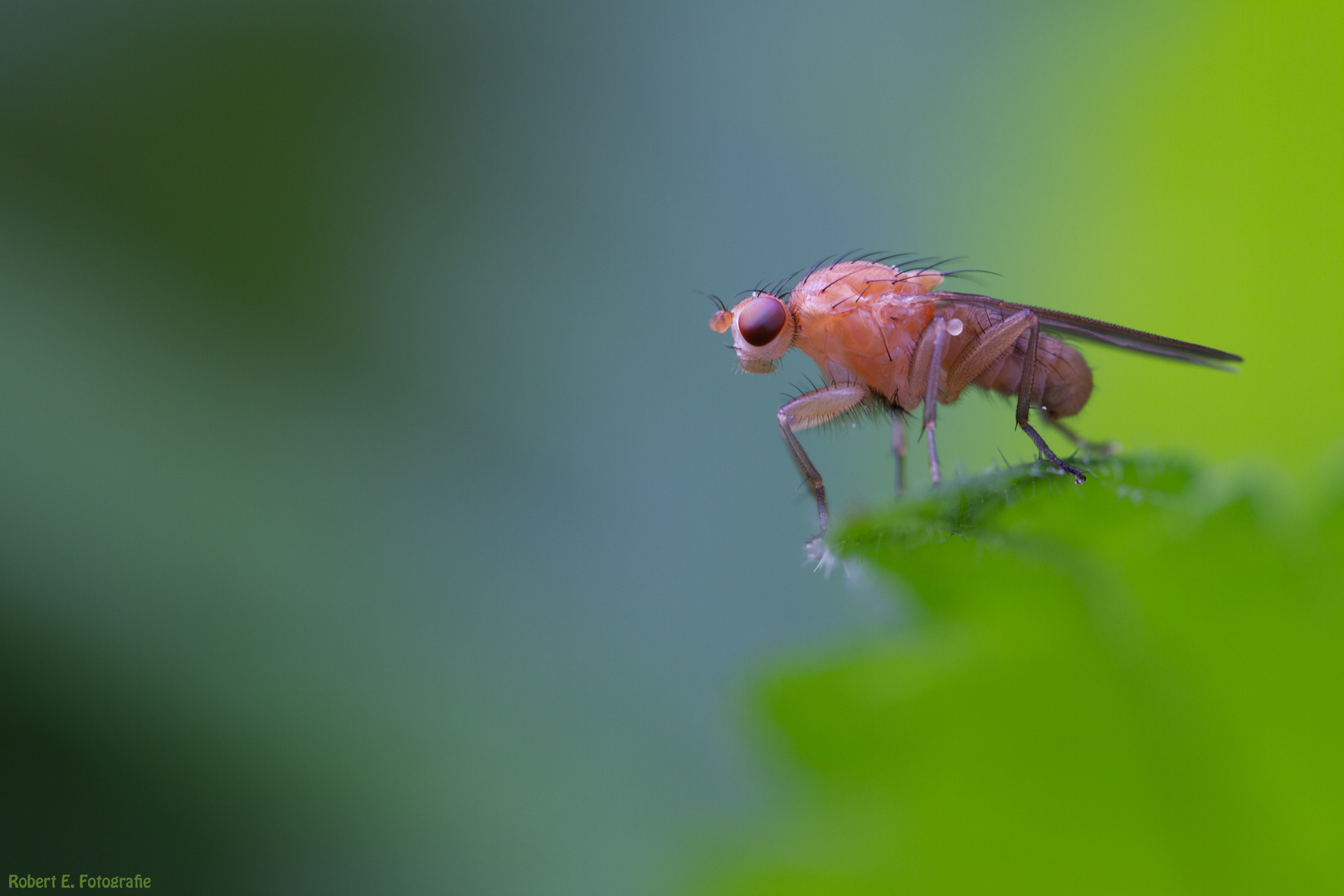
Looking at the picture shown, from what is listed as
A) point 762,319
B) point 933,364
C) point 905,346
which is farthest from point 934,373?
point 762,319

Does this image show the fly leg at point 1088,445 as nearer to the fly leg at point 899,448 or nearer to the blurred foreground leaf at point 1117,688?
the fly leg at point 899,448

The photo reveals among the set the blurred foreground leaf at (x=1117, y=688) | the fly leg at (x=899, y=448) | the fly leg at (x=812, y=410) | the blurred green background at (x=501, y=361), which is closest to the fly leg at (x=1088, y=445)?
the blurred green background at (x=501, y=361)

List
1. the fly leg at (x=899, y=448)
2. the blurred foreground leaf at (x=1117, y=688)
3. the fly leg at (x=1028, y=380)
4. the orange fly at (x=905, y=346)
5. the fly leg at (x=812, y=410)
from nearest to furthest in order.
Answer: the blurred foreground leaf at (x=1117, y=688), the fly leg at (x=1028, y=380), the orange fly at (x=905, y=346), the fly leg at (x=812, y=410), the fly leg at (x=899, y=448)

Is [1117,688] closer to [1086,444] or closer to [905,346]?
[1086,444]

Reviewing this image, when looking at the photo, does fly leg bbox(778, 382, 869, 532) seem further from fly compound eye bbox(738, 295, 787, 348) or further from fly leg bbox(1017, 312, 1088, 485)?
fly leg bbox(1017, 312, 1088, 485)

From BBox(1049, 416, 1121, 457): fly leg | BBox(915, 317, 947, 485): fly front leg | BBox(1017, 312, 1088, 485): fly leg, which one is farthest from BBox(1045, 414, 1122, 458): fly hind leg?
BBox(915, 317, 947, 485): fly front leg

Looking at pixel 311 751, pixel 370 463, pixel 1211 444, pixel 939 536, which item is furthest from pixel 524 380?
pixel 939 536

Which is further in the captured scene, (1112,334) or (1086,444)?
(1086,444)
